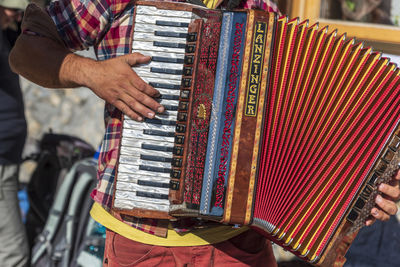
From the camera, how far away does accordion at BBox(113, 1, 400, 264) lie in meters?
1.61

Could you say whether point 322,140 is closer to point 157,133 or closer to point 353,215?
point 353,215

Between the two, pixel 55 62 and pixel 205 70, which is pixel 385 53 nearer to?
pixel 205 70

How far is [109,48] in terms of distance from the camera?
177cm

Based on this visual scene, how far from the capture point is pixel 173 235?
1.77 meters

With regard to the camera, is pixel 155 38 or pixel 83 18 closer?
pixel 155 38

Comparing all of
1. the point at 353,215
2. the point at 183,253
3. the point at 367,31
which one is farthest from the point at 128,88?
the point at 367,31

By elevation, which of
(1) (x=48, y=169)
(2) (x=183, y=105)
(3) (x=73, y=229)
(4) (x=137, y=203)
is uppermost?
(2) (x=183, y=105)

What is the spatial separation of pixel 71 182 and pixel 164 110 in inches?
78.5

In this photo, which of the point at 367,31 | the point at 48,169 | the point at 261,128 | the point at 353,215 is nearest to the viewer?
the point at 261,128

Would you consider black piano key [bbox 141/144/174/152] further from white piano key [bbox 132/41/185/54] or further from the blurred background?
the blurred background

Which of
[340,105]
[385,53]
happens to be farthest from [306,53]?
[385,53]

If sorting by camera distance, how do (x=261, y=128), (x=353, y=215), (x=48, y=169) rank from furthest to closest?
(x=48, y=169) → (x=353, y=215) → (x=261, y=128)

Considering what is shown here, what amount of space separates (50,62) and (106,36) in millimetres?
192

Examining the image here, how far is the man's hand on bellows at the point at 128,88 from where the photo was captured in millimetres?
1646
